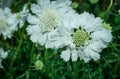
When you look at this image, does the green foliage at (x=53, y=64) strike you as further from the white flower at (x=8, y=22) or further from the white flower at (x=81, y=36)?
the white flower at (x=81, y=36)

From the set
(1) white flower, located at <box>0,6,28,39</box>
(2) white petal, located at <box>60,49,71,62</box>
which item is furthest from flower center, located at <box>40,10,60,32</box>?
(1) white flower, located at <box>0,6,28,39</box>

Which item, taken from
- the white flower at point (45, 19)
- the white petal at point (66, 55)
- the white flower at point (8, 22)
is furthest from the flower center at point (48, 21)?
the white flower at point (8, 22)

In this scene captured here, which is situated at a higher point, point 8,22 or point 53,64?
point 8,22

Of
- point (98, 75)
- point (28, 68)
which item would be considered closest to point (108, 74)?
point (98, 75)

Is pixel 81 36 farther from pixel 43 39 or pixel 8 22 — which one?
pixel 8 22

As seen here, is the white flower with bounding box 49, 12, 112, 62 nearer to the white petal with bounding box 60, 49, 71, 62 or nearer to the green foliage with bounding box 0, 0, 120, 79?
the white petal with bounding box 60, 49, 71, 62

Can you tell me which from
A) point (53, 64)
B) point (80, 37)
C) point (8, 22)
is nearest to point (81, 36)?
point (80, 37)

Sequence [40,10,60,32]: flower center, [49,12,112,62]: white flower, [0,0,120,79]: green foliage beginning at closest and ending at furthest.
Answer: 1. [49,12,112,62]: white flower
2. [40,10,60,32]: flower center
3. [0,0,120,79]: green foliage
